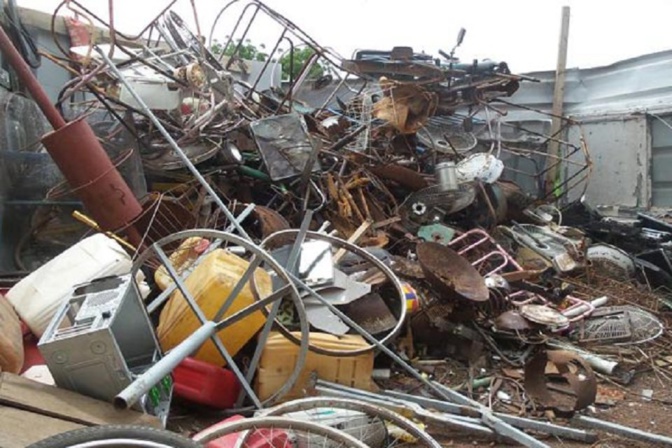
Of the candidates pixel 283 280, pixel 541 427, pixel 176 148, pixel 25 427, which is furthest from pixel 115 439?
pixel 176 148

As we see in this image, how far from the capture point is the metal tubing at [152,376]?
1.65 m

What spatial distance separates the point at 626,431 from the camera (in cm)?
297

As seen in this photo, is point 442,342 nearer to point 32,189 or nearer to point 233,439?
point 233,439

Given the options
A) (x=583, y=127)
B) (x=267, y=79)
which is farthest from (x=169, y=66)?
(x=583, y=127)

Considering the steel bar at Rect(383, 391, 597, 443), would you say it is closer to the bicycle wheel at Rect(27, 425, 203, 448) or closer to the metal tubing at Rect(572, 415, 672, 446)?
the metal tubing at Rect(572, 415, 672, 446)

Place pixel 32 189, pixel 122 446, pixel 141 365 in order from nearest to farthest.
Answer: pixel 122 446 < pixel 141 365 < pixel 32 189

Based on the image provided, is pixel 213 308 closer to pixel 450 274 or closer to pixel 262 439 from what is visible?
pixel 262 439

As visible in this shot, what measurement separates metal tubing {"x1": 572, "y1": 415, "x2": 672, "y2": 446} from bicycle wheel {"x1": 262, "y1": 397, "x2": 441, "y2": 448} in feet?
3.60

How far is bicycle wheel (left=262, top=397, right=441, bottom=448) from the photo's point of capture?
7.25ft

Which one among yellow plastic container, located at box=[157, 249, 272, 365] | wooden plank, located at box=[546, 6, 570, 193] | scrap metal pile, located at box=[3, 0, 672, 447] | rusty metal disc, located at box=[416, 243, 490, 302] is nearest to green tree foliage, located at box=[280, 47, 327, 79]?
scrap metal pile, located at box=[3, 0, 672, 447]

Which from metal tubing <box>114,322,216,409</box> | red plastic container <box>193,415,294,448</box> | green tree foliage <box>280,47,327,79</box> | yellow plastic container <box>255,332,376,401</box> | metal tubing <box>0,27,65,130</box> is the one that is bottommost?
yellow plastic container <box>255,332,376,401</box>

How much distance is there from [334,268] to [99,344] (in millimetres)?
1699

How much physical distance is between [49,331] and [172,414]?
2.96ft

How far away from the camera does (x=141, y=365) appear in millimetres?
2516
